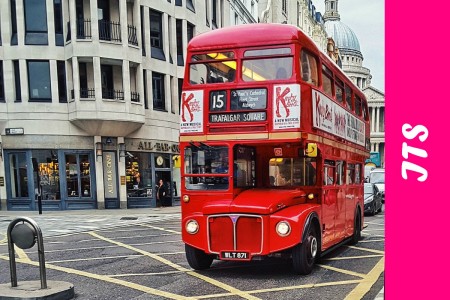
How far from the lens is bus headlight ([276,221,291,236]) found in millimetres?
7230

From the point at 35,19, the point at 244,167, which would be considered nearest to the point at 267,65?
the point at 244,167

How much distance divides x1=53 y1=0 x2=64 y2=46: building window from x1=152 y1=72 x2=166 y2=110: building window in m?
5.50

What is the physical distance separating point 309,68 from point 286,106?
114 centimetres

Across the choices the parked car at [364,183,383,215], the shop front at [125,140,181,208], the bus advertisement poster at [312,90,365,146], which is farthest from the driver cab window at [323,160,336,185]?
the shop front at [125,140,181,208]

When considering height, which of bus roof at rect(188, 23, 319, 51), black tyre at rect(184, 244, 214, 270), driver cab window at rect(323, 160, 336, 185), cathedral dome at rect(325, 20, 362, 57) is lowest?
black tyre at rect(184, 244, 214, 270)

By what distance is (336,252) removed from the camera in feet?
33.5

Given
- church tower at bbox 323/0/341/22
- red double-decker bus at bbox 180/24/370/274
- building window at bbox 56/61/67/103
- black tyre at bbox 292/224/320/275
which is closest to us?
red double-decker bus at bbox 180/24/370/274

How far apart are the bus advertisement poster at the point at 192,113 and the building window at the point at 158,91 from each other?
18470 mm

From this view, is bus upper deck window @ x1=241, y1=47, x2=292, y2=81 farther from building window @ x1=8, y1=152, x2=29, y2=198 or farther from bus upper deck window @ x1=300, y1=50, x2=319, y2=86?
building window @ x1=8, y1=152, x2=29, y2=198

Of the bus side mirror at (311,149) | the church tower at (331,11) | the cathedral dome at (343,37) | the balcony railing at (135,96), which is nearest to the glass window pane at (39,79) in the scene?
the balcony railing at (135,96)
